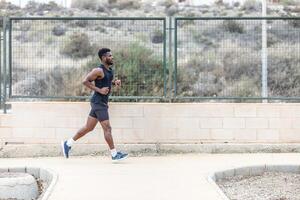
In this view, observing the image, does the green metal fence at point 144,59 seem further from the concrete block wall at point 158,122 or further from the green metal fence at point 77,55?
the concrete block wall at point 158,122

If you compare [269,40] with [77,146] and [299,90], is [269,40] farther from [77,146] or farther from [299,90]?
[77,146]

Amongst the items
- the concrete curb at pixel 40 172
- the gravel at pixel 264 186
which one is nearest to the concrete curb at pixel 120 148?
the concrete curb at pixel 40 172

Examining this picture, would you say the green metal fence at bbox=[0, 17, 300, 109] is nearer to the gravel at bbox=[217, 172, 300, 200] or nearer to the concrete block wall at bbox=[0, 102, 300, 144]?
the concrete block wall at bbox=[0, 102, 300, 144]

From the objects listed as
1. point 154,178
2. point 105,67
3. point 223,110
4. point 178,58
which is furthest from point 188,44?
point 154,178

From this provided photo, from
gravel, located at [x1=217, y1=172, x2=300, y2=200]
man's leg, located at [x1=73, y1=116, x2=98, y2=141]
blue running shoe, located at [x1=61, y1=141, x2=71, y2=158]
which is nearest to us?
gravel, located at [x1=217, y1=172, x2=300, y2=200]

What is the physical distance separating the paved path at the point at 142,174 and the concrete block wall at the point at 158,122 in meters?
0.50

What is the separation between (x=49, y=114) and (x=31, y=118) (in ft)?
1.15

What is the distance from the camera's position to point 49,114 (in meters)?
Result: 14.0

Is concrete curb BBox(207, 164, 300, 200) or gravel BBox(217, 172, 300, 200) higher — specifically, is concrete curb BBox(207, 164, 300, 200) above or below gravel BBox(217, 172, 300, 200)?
above

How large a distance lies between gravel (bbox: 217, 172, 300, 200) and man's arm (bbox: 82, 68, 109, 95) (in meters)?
2.62

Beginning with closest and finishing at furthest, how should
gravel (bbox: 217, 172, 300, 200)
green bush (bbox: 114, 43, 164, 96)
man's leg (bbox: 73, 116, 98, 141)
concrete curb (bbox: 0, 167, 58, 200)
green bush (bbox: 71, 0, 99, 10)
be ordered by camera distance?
1. gravel (bbox: 217, 172, 300, 200)
2. concrete curb (bbox: 0, 167, 58, 200)
3. man's leg (bbox: 73, 116, 98, 141)
4. green bush (bbox: 114, 43, 164, 96)
5. green bush (bbox: 71, 0, 99, 10)

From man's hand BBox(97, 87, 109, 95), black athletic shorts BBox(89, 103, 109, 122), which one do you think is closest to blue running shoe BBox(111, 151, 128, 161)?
black athletic shorts BBox(89, 103, 109, 122)

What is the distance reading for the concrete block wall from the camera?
1392cm

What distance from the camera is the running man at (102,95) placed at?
40.6 feet
